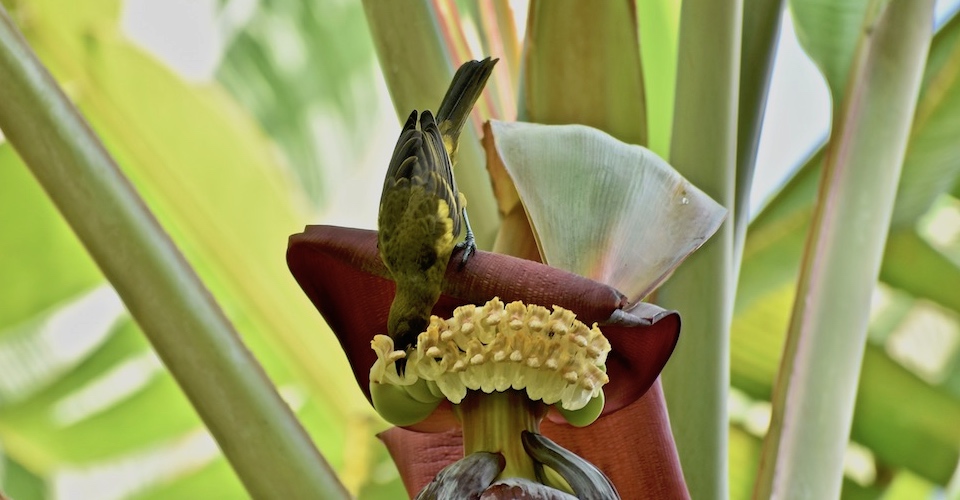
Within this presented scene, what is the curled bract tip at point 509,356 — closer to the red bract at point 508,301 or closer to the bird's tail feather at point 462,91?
the red bract at point 508,301

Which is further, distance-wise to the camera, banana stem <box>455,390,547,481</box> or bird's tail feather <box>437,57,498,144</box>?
bird's tail feather <box>437,57,498,144</box>

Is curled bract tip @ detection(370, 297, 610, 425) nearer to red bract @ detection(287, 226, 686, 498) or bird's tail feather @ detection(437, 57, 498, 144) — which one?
red bract @ detection(287, 226, 686, 498)

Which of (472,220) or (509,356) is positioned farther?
(472,220)

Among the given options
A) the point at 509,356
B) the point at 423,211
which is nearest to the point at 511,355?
the point at 509,356

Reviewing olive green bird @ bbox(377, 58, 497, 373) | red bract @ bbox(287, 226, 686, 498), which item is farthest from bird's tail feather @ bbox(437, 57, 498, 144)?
red bract @ bbox(287, 226, 686, 498)

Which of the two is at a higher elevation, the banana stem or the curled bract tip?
the curled bract tip

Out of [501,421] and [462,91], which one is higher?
[462,91]

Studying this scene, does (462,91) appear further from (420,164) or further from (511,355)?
(511,355)
